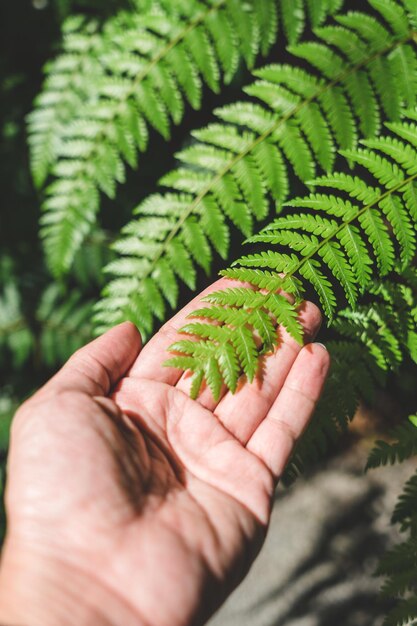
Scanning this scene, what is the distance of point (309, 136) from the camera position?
1.86 m

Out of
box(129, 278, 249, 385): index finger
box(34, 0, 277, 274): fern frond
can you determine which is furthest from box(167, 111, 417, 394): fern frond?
box(34, 0, 277, 274): fern frond

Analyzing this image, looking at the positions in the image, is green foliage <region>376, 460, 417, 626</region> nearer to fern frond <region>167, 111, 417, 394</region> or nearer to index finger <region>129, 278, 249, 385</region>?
fern frond <region>167, 111, 417, 394</region>

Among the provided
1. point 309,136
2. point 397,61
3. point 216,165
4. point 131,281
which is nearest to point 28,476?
point 131,281

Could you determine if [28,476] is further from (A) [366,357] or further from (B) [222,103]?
(B) [222,103]

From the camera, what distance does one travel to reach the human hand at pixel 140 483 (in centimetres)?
137

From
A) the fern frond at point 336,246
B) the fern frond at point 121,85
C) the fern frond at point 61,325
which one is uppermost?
the fern frond at point 121,85

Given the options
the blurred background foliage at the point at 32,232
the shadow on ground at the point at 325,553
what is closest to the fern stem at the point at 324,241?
the blurred background foliage at the point at 32,232

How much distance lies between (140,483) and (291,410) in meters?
0.59

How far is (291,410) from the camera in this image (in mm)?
1765

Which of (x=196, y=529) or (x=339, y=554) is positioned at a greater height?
(x=196, y=529)

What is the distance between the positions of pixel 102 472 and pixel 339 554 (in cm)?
247

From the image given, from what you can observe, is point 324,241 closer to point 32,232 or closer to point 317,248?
point 317,248

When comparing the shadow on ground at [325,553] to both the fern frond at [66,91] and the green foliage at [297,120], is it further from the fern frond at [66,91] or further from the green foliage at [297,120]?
the fern frond at [66,91]

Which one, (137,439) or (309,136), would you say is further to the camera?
(309,136)
